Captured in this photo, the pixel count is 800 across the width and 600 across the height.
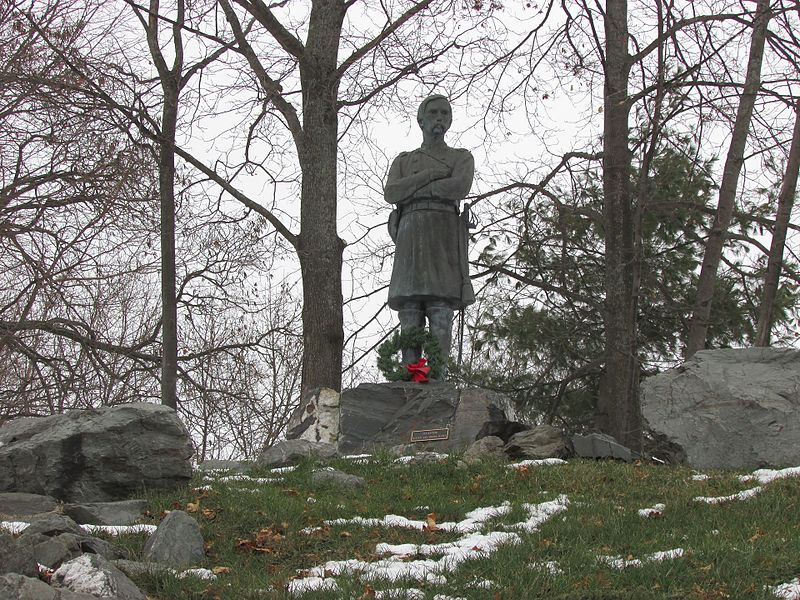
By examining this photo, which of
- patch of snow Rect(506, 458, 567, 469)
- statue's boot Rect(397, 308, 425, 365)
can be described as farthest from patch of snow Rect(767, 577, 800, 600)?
statue's boot Rect(397, 308, 425, 365)

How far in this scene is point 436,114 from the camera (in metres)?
10.8

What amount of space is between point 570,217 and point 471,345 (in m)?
2.37

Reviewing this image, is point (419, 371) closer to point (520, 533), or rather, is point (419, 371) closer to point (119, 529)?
point (520, 533)

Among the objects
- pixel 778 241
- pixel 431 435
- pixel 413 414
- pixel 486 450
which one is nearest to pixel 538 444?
pixel 486 450

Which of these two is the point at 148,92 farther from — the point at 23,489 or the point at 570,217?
the point at 23,489

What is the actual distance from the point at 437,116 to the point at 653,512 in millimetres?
5848

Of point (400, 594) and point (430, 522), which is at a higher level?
point (430, 522)

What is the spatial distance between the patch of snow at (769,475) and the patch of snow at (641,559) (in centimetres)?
210

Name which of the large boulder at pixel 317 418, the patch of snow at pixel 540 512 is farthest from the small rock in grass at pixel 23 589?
the large boulder at pixel 317 418

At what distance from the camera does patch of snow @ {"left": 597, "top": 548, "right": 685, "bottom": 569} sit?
5.04 meters

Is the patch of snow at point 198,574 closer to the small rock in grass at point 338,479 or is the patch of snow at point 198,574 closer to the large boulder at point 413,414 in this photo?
the small rock in grass at point 338,479

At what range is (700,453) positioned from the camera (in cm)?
839

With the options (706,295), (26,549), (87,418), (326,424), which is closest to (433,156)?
(326,424)

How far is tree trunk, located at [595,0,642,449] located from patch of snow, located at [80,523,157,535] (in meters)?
6.40
